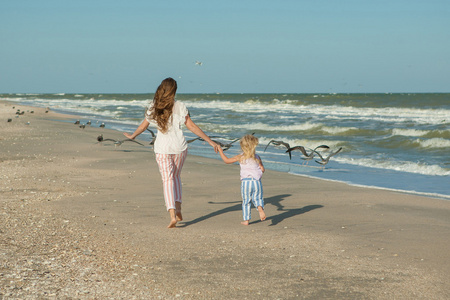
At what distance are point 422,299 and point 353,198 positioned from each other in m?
4.06

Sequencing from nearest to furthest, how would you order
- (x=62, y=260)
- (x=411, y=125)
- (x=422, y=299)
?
1. (x=422, y=299)
2. (x=62, y=260)
3. (x=411, y=125)

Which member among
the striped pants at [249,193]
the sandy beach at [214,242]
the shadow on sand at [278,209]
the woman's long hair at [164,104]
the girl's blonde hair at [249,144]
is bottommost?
the shadow on sand at [278,209]

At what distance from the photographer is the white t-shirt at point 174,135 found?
6.01 meters

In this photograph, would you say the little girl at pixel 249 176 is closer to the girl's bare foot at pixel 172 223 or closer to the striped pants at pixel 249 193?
the striped pants at pixel 249 193

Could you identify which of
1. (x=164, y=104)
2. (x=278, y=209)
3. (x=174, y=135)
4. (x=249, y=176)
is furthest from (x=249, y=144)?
(x=278, y=209)

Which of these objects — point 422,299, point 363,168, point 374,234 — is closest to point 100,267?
point 422,299

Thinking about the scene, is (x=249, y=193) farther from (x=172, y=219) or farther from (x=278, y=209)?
(x=278, y=209)

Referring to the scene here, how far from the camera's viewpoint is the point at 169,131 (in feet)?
19.8

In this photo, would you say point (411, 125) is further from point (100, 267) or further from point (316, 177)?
point (100, 267)

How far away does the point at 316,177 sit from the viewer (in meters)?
11.2

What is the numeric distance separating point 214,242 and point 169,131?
134 centimetres

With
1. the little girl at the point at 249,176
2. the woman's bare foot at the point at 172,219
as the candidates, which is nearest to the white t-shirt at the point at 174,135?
the little girl at the point at 249,176

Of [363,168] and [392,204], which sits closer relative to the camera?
[392,204]

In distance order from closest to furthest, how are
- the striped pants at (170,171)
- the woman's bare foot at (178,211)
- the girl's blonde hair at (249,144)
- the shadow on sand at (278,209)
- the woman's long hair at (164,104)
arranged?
1. the woman's long hair at (164,104)
2. the striped pants at (170,171)
3. the girl's blonde hair at (249,144)
4. the woman's bare foot at (178,211)
5. the shadow on sand at (278,209)
